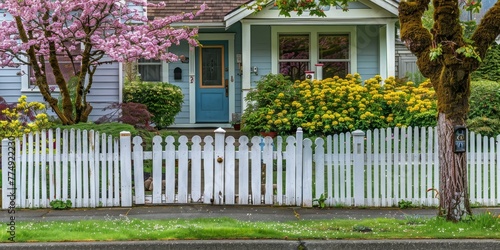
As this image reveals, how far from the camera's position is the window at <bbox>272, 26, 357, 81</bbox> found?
1892 centimetres

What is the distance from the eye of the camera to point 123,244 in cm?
712

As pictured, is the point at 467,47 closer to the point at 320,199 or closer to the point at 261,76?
the point at 320,199

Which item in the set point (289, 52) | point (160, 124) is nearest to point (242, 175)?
point (160, 124)

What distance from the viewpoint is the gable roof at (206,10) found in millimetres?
18641

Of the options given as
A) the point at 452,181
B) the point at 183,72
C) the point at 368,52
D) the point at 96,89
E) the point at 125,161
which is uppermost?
the point at 368,52

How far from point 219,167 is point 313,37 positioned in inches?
386

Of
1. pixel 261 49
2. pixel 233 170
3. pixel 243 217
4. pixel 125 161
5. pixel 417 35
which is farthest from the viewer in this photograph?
pixel 261 49

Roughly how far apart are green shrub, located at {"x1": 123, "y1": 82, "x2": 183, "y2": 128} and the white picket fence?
24.7ft

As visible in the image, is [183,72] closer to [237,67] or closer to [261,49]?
[237,67]

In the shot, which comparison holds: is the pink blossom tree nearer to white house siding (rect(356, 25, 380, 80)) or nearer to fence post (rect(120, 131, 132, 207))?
fence post (rect(120, 131, 132, 207))

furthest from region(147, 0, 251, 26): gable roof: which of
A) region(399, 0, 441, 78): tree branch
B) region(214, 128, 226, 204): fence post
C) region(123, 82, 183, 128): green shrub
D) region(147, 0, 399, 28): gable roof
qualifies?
region(399, 0, 441, 78): tree branch

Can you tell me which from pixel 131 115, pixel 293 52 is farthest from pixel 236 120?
pixel 131 115

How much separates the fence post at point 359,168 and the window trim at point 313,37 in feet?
30.3

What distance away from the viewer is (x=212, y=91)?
19.6m
